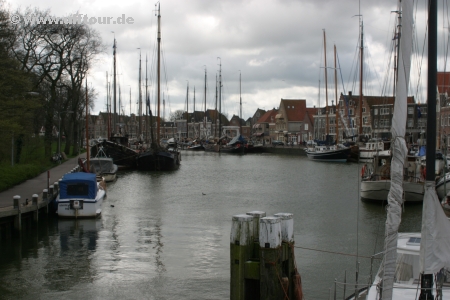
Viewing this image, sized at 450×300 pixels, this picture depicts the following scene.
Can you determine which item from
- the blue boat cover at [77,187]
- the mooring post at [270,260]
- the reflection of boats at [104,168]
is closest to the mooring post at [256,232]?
the mooring post at [270,260]

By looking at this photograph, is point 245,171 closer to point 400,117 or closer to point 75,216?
point 75,216

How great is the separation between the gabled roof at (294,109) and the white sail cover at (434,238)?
13071 centimetres

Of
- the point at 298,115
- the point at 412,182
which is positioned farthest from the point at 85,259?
the point at 298,115

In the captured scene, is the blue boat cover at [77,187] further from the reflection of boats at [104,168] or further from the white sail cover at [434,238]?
the white sail cover at [434,238]

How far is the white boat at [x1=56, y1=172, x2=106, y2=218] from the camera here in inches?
1071

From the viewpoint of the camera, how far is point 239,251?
1212cm

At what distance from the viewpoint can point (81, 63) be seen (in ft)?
177

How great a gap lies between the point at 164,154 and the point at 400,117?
53283 mm

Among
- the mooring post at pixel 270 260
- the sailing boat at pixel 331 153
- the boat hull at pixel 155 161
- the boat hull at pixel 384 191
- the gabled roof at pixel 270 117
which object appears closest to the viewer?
the mooring post at pixel 270 260

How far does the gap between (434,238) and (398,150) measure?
1.73 m

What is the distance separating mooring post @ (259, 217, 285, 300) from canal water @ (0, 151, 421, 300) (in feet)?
6.52

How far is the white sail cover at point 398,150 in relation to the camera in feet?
26.7

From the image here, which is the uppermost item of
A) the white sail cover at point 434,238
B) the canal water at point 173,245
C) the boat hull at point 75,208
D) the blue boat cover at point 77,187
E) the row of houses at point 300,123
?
the row of houses at point 300,123

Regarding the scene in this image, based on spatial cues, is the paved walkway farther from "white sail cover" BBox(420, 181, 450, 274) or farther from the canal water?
"white sail cover" BBox(420, 181, 450, 274)
